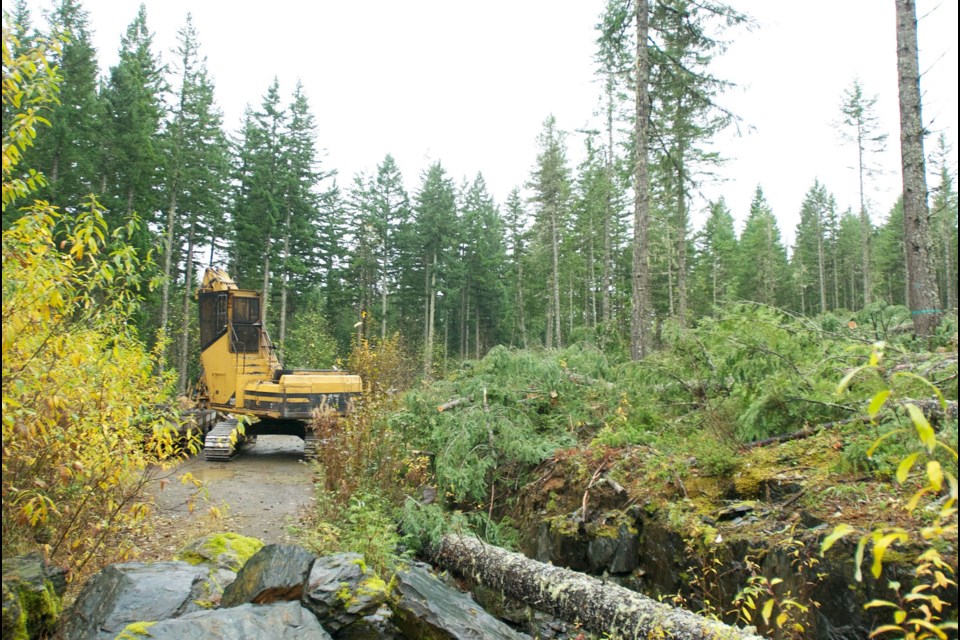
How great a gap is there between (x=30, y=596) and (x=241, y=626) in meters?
1.47

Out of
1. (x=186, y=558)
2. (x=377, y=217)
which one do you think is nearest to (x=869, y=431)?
(x=186, y=558)

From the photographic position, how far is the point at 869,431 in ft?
15.5

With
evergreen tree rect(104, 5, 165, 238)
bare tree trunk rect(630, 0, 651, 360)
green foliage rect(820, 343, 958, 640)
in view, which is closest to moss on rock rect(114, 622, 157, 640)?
green foliage rect(820, 343, 958, 640)

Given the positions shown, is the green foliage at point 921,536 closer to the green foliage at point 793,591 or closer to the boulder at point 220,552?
the green foliage at point 793,591

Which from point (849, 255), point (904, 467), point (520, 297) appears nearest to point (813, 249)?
point (849, 255)

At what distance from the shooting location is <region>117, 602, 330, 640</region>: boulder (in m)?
3.46

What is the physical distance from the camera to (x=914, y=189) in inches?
298

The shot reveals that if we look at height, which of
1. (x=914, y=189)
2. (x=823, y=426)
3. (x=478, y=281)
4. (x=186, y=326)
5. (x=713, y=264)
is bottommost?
(x=823, y=426)

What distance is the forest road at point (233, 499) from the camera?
6668 mm

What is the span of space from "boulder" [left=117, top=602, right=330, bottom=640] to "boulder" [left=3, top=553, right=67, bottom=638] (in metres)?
0.76

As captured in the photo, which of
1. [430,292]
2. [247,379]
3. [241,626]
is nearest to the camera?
[241,626]

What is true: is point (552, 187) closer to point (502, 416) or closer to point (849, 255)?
point (502, 416)

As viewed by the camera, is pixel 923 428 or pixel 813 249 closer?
pixel 923 428

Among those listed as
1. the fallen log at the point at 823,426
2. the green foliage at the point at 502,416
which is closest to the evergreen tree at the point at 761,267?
the green foliage at the point at 502,416
